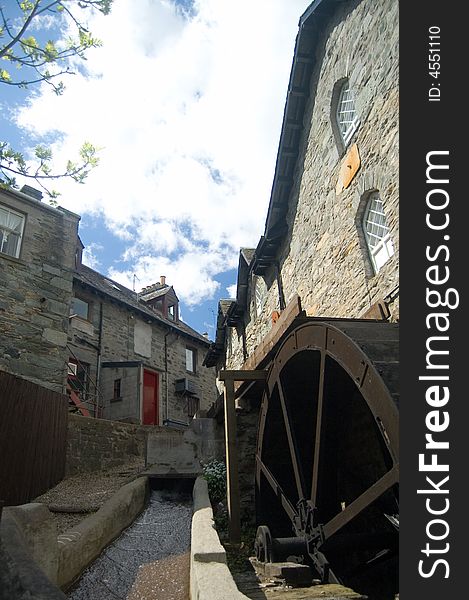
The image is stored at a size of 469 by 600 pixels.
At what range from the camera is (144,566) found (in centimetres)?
484

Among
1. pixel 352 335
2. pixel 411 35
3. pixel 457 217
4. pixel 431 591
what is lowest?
pixel 431 591

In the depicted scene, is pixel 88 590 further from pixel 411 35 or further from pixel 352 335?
pixel 411 35

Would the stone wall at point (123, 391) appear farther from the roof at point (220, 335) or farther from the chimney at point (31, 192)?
the chimney at point (31, 192)

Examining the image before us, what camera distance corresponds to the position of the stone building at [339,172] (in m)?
4.68

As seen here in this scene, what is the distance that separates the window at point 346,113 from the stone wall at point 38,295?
330 inches

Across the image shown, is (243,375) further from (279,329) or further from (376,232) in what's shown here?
(376,232)

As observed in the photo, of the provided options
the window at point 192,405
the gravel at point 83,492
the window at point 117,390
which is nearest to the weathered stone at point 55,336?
the gravel at point 83,492

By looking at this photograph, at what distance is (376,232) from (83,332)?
1253 centimetres

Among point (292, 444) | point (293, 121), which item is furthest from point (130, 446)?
point (293, 121)

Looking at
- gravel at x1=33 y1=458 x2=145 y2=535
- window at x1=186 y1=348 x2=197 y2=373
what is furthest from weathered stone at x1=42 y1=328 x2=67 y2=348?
window at x1=186 y1=348 x2=197 y2=373

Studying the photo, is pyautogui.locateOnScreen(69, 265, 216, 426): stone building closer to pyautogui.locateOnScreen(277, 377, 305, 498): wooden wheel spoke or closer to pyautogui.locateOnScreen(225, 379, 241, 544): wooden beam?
pyautogui.locateOnScreen(225, 379, 241, 544): wooden beam

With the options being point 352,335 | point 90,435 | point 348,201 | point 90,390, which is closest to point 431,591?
point 352,335

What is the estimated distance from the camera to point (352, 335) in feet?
10.7

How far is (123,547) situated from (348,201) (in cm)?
512
